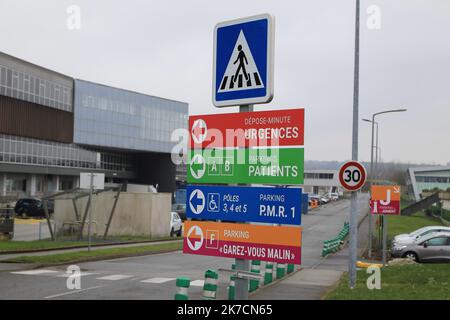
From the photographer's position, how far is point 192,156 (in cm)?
636

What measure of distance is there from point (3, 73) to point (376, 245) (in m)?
39.5

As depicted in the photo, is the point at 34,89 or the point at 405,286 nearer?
the point at 405,286

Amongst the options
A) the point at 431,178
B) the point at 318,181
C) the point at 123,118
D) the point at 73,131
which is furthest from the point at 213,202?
the point at 318,181

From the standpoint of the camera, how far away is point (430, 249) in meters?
27.7

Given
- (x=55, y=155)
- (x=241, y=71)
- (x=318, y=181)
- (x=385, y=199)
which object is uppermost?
(x=55, y=155)

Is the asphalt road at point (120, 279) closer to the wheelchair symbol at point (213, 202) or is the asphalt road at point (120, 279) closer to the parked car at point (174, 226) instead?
the wheelchair symbol at point (213, 202)

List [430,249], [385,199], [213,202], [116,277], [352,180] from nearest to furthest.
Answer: [213,202] < [352,180] < [116,277] < [385,199] < [430,249]

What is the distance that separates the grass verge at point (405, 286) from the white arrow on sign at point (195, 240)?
7229 mm

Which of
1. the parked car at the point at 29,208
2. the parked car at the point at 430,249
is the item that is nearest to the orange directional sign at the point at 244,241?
the parked car at the point at 430,249

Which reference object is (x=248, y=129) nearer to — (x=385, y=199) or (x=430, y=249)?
(x=385, y=199)

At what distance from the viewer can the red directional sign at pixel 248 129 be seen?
5.76 meters

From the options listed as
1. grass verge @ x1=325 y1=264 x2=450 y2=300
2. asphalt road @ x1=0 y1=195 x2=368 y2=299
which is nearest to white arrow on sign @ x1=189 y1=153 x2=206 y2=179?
grass verge @ x1=325 y1=264 x2=450 y2=300

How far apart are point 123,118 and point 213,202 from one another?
2816 inches
